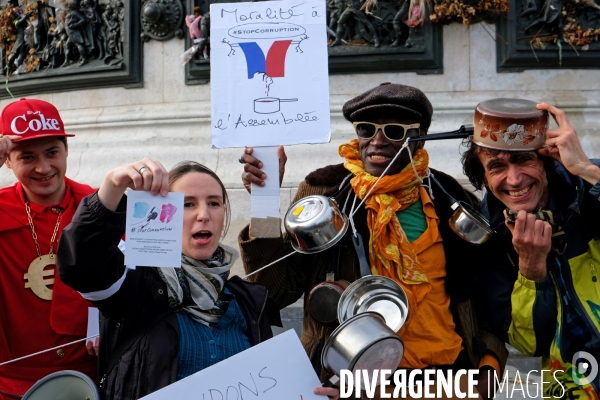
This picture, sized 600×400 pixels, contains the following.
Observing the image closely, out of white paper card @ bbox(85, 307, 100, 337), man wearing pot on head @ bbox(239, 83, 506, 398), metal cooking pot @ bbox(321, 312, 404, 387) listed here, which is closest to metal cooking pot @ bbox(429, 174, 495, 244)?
man wearing pot on head @ bbox(239, 83, 506, 398)

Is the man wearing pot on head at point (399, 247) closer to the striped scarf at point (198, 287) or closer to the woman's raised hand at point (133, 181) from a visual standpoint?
the striped scarf at point (198, 287)

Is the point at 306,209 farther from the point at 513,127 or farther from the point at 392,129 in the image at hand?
the point at 513,127

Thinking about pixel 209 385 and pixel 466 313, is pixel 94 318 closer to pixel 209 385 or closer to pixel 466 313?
pixel 209 385

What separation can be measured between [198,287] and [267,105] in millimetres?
848

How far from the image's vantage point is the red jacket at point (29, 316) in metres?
3.50

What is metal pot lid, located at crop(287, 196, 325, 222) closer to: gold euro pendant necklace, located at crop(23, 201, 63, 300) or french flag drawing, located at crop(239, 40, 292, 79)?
french flag drawing, located at crop(239, 40, 292, 79)

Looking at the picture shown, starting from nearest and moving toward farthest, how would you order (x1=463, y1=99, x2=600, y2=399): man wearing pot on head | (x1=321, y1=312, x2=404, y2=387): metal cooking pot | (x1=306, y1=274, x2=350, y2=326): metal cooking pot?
(x1=321, y1=312, x2=404, y2=387): metal cooking pot < (x1=463, y1=99, x2=600, y2=399): man wearing pot on head < (x1=306, y1=274, x2=350, y2=326): metal cooking pot

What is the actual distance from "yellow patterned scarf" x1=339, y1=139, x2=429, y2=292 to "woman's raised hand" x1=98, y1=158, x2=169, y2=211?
1.09m

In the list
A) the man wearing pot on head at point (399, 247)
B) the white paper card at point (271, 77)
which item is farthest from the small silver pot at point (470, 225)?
the white paper card at point (271, 77)

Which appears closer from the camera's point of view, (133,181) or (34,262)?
(133,181)

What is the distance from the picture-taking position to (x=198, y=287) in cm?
304

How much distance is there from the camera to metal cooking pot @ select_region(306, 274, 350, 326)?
3416 millimetres

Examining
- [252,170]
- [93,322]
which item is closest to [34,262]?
[93,322]

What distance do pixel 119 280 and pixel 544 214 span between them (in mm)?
1631
